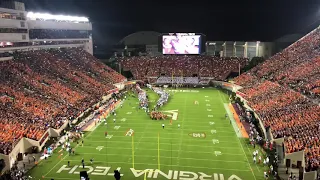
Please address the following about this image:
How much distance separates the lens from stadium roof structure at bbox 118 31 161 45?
71.8 m

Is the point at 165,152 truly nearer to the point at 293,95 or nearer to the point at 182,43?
the point at 293,95

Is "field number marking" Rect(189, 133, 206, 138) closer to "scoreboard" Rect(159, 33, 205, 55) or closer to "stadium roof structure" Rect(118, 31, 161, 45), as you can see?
"scoreboard" Rect(159, 33, 205, 55)

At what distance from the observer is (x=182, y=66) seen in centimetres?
5934

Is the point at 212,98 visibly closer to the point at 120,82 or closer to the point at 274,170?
the point at 120,82

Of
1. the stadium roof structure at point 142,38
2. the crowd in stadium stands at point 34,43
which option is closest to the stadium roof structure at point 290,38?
the stadium roof structure at point 142,38

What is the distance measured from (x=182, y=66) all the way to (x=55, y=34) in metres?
22.4

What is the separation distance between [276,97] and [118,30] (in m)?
52.8

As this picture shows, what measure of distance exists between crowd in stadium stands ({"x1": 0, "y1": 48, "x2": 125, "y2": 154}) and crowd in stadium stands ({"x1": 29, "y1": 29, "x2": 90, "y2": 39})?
6.92 feet

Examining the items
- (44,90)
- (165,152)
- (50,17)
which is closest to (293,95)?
(165,152)

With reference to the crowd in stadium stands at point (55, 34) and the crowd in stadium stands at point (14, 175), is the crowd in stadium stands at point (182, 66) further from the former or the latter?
the crowd in stadium stands at point (14, 175)

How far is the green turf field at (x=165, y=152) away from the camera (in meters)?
18.7

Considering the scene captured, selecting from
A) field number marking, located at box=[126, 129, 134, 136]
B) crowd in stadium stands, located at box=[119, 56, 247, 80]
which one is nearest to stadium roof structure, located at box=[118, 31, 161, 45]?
crowd in stadium stands, located at box=[119, 56, 247, 80]

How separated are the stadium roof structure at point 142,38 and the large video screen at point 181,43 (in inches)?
638

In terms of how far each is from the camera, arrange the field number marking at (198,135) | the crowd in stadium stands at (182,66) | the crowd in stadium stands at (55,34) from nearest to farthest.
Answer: the field number marking at (198,135) < the crowd in stadium stands at (55,34) < the crowd in stadium stands at (182,66)
